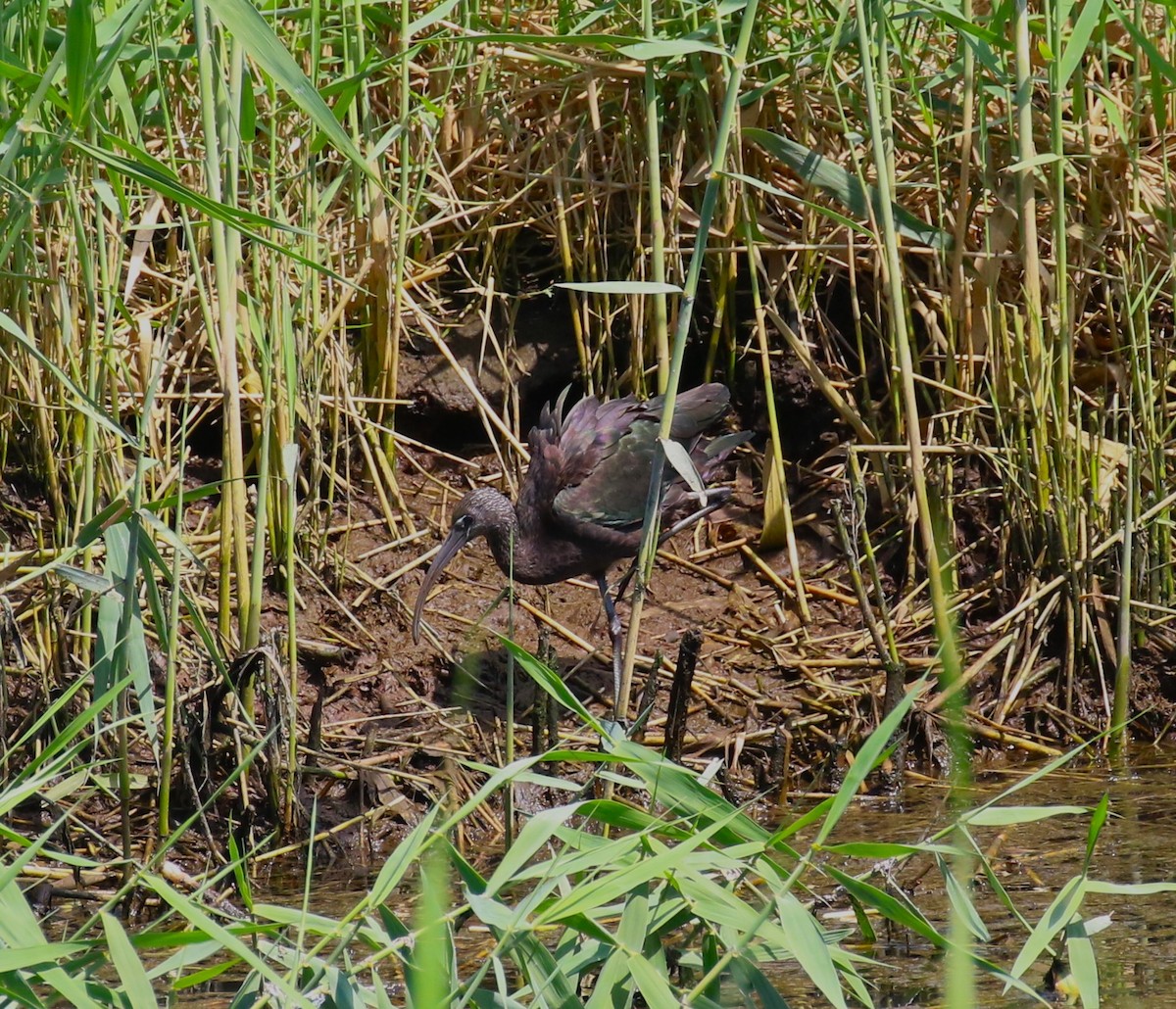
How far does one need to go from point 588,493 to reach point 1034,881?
1.96 metres

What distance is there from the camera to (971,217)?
4.48 meters

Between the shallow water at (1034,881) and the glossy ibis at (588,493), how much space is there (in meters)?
1.25

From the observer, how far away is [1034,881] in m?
3.11

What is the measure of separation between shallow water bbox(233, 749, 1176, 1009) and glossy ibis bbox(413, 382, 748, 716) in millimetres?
1251

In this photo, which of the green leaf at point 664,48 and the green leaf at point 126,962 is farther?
the green leaf at point 664,48

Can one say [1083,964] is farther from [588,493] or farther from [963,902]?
[588,493]

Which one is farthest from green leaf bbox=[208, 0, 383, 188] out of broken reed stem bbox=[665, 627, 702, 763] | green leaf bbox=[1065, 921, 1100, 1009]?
broken reed stem bbox=[665, 627, 702, 763]


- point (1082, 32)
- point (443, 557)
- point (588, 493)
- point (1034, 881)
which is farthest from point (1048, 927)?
point (588, 493)

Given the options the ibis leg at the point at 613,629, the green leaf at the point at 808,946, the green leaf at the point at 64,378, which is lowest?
the ibis leg at the point at 613,629

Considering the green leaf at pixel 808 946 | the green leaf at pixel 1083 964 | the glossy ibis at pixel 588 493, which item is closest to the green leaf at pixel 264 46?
the green leaf at pixel 808 946

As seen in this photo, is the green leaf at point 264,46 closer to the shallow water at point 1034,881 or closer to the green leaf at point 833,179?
the green leaf at point 833,179

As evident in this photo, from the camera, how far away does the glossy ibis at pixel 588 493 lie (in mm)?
4531

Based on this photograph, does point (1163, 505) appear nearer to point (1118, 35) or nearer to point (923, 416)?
point (923, 416)

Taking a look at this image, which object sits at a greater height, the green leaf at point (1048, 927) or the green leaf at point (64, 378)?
the green leaf at point (64, 378)
